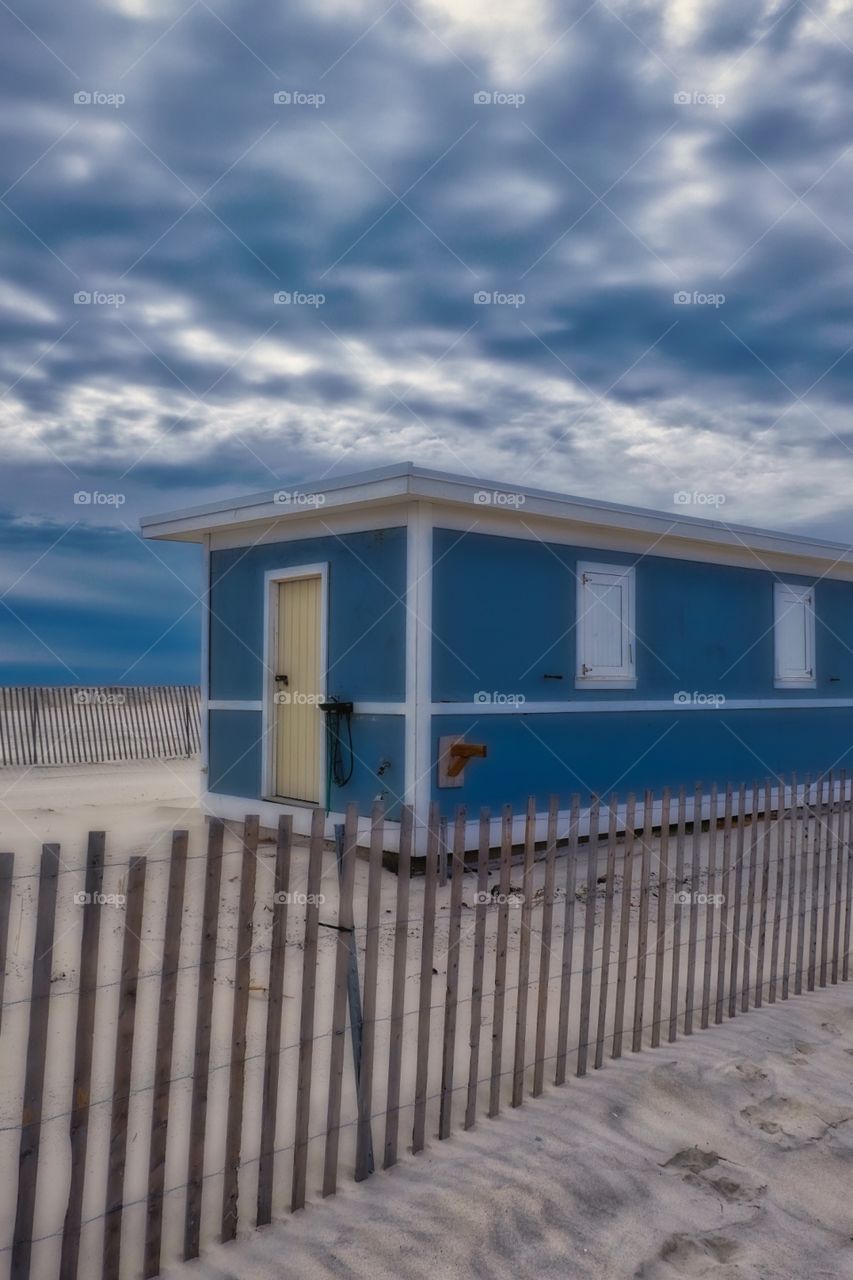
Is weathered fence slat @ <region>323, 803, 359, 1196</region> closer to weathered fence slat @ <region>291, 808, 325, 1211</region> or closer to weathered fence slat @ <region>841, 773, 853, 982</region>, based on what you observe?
weathered fence slat @ <region>291, 808, 325, 1211</region>

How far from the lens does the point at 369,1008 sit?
3811 mm

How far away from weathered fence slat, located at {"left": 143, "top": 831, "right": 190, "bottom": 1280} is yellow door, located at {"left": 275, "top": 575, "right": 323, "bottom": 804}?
742 cm

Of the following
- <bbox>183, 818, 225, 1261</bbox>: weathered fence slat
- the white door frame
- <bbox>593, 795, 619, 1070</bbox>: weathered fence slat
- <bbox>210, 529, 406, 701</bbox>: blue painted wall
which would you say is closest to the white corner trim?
<bbox>210, 529, 406, 701</bbox>: blue painted wall

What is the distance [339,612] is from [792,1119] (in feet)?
22.5

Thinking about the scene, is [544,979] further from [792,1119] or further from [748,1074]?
[792,1119]

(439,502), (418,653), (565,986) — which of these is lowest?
(565,986)

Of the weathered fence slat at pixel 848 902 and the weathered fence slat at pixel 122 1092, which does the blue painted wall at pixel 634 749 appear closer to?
the weathered fence slat at pixel 848 902

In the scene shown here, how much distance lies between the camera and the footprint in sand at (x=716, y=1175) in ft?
12.2

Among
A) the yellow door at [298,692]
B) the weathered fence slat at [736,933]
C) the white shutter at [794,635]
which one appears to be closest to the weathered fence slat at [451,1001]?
the weathered fence slat at [736,933]

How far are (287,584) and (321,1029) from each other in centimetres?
655

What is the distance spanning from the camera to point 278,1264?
3092 millimetres

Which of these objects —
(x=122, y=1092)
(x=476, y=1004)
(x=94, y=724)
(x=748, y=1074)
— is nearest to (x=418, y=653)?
(x=748, y=1074)

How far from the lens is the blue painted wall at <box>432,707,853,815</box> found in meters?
9.98

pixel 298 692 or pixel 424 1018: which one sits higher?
pixel 298 692
